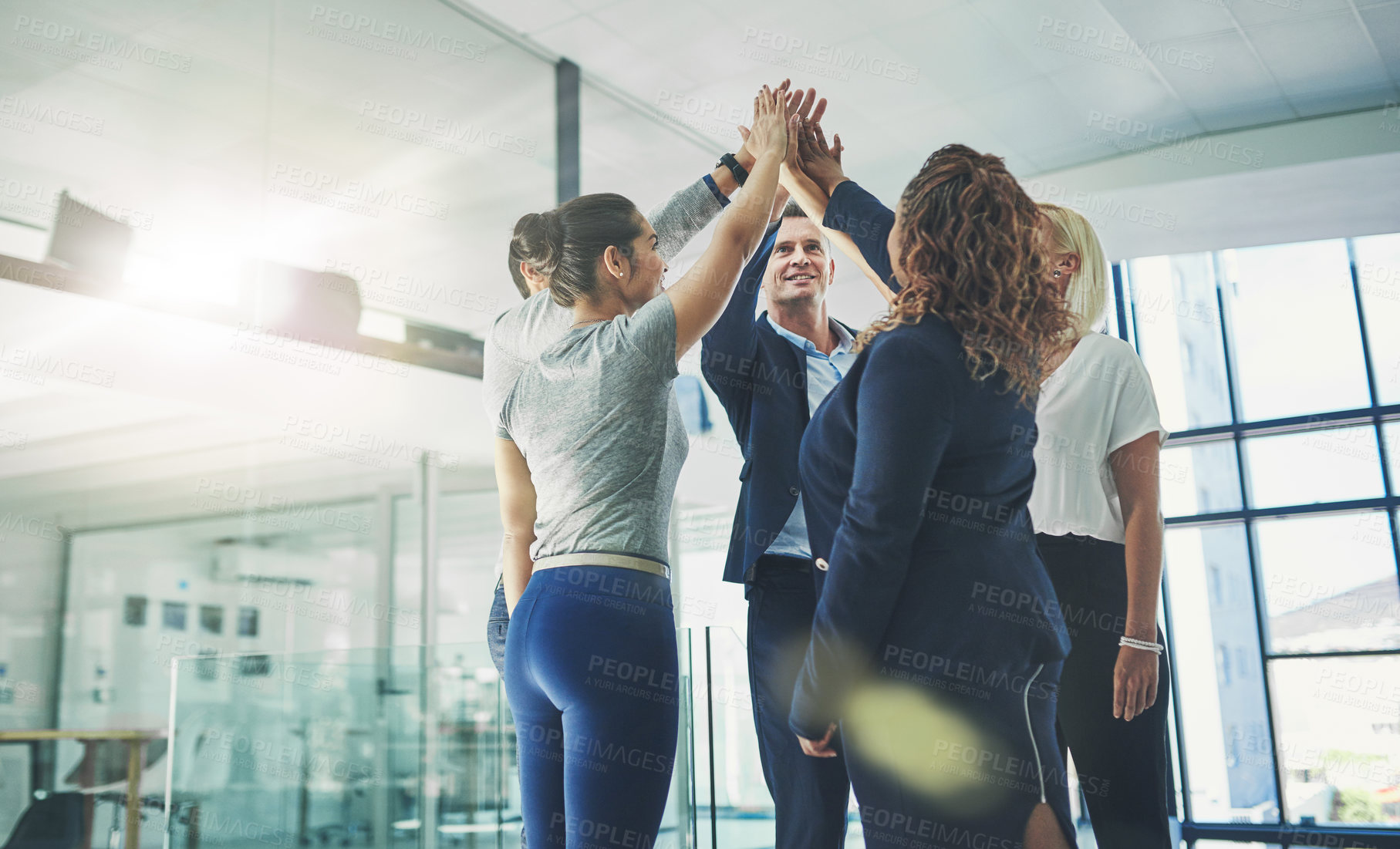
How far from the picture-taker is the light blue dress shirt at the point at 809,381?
1.67m

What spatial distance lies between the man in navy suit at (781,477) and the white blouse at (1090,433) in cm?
41

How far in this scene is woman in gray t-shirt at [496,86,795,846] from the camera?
4.24ft

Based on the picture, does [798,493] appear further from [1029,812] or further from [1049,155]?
[1049,155]

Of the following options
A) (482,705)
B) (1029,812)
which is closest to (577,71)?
(482,705)

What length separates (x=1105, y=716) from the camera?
1.61m

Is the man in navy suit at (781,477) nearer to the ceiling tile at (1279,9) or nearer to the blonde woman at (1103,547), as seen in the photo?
the blonde woman at (1103,547)

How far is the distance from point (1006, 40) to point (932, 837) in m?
4.78

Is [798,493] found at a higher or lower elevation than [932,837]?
higher

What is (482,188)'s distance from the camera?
5.09 metres
